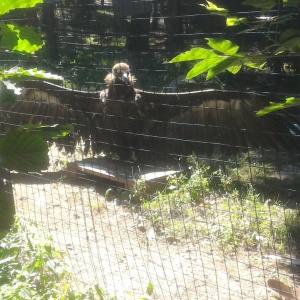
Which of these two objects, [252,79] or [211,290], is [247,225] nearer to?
[211,290]

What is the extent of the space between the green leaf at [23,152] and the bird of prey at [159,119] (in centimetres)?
190

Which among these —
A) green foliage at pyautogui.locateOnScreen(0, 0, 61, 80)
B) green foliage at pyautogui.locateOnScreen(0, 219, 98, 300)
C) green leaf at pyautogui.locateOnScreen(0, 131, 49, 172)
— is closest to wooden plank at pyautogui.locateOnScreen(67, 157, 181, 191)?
green foliage at pyautogui.locateOnScreen(0, 219, 98, 300)

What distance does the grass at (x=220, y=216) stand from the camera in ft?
14.1

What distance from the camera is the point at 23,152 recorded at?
1.16m

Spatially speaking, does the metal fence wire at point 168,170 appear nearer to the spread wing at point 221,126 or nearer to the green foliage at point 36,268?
the spread wing at point 221,126

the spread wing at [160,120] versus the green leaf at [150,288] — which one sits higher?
the spread wing at [160,120]

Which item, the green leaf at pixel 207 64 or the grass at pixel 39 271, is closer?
the green leaf at pixel 207 64

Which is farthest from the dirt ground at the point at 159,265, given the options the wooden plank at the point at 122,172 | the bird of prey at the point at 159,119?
the bird of prey at the point at 159,119

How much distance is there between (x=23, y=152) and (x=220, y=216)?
12.4 ft

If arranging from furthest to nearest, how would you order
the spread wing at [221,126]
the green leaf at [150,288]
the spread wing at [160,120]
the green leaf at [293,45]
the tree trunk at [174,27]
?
the tree trunk at [174,27] → the green leaf at [150,288] → the spread wing at [160,120] → the spread wing at [221,126] → the green leaf at [293,45]

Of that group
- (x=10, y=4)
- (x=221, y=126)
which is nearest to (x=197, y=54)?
(x=10, y=4)

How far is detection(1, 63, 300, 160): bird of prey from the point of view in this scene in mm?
3450

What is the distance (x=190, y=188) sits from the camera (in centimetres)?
514

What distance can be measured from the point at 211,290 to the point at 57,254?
107 cm
